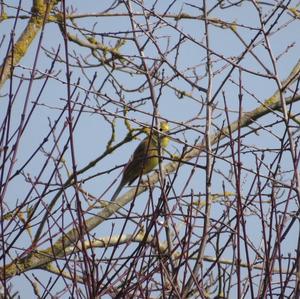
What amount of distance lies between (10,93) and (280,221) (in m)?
1.31

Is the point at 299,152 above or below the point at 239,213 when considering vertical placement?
above

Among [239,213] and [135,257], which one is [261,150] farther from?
[135,257]

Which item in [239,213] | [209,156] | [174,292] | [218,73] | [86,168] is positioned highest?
[86,168]

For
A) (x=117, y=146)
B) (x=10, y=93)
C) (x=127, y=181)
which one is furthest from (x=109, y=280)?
(x=127, y=181)

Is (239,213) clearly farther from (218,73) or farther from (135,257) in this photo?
(218,73)

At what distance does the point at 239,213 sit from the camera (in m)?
2.55

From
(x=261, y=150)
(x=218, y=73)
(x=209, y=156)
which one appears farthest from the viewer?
(x=218, y=73)

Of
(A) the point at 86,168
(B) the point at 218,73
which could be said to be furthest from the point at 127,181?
(B) the point at 218,73

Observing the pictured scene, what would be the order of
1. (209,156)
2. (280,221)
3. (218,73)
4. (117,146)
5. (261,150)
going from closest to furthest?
(280,221) < (209,156) < (261,150) < (218,73) < (117,146)

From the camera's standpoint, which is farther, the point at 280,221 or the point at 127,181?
the point at 127,181

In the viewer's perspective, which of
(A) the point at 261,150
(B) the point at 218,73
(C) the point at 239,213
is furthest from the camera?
(B) the point at 218,73

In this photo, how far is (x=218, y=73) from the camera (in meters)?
3.62

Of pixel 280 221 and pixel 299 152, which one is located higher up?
pixel 299 152

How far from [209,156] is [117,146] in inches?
203
